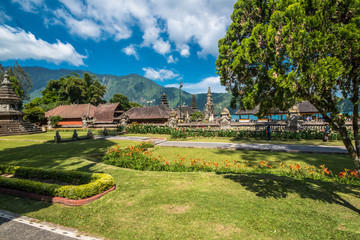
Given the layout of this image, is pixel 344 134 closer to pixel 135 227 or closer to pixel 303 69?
pixel 303 69

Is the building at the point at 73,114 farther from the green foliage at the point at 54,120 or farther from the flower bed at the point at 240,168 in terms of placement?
the flower bed at the point at 240,168

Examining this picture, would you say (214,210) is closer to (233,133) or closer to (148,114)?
(233,133)

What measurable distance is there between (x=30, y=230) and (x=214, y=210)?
14.8 ft

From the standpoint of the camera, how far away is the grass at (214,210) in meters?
3.72

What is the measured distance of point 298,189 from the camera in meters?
5.57

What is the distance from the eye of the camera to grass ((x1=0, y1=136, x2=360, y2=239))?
3.72 metres

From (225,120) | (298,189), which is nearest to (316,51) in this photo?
(298,189)

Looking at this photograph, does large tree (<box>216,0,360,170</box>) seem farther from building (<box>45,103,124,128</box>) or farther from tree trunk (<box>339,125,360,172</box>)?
building (<box>45,103,124,128</box>)

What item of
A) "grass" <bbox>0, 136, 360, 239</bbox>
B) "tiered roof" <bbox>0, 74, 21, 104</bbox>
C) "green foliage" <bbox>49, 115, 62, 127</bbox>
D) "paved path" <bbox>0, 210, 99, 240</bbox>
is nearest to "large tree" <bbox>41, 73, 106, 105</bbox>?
"green foliage" <bbox>49, 115, 62, 127</bbox>

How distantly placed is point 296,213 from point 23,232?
664 centimetres

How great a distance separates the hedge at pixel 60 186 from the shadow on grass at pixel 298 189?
4977 millimetres

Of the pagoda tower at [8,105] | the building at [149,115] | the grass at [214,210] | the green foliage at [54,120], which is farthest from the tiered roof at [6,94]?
the grass at [214,210]

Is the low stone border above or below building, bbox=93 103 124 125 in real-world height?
below

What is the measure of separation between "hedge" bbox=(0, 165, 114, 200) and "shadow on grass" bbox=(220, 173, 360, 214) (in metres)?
4.98
